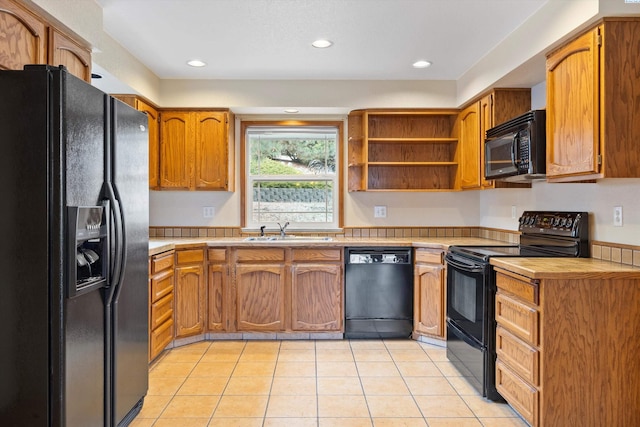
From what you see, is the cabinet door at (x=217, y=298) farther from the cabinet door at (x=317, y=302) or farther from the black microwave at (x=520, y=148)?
the black microwave at (x=520, y=148)

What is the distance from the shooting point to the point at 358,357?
339 cm

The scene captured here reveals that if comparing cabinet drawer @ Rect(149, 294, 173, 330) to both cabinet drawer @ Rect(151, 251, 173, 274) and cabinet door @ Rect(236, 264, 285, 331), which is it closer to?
cabinet drawer @ Rect(151, 251, 173, 274)

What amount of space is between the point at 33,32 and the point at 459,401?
2.98 m

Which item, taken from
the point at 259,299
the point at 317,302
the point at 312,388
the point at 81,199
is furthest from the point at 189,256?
the point at 81,199

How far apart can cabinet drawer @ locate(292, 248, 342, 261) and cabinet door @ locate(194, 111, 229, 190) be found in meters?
0.96

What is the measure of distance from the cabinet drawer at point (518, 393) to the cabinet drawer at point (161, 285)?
2.32 m

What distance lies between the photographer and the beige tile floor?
2.40 metres

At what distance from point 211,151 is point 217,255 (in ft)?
3.16

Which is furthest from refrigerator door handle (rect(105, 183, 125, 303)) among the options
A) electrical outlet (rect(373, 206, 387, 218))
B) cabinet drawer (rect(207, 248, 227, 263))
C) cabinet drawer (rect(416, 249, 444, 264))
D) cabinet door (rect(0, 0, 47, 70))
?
electrical outlet (rect(373, 206, 387, 218))

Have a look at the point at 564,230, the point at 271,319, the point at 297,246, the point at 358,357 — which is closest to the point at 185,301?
the point at 271,319

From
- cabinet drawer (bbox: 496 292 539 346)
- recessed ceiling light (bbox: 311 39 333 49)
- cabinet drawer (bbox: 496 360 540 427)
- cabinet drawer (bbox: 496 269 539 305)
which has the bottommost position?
cabinet drawer (bbox: 496 360 540 427)

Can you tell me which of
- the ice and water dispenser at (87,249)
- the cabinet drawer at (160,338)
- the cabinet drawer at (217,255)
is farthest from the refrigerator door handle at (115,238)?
the cabinet drawer at (217,255)

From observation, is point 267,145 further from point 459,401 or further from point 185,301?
point 459,401

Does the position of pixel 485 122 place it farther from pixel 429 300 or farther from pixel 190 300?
pixel 190 300
